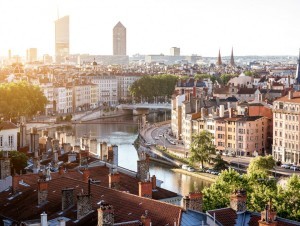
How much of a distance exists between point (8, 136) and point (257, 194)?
11.4 meters

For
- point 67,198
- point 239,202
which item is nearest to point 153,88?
point 67,198

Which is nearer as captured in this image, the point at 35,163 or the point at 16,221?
the point at 16,221

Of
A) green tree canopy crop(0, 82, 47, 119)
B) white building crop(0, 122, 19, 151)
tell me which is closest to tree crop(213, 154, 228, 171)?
white building crop(0, 122, 19, 151)

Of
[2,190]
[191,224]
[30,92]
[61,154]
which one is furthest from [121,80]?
[191,224]

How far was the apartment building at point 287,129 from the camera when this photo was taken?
3577 centimetres

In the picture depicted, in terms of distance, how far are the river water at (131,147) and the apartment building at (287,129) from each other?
5.69m

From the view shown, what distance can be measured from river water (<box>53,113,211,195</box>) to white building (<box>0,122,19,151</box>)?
5.93 m

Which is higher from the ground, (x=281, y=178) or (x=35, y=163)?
(x=35, y=163)

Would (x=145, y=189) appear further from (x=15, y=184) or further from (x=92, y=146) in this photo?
(x=92, y=146)

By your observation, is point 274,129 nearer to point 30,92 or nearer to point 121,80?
point 30,92

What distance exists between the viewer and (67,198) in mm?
13969

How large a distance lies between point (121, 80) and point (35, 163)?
65262 millimetres

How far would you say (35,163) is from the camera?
20.5 metres

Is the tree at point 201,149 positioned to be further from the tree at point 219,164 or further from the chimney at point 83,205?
the chimney at point 83,205
